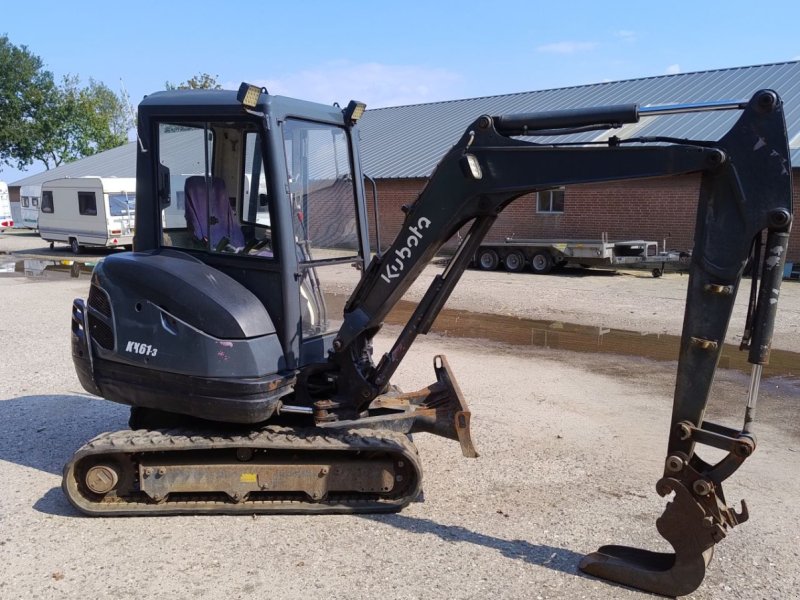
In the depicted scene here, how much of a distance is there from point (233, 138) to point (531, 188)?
2164mm

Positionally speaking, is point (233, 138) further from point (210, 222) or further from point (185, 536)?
point (185, 536)

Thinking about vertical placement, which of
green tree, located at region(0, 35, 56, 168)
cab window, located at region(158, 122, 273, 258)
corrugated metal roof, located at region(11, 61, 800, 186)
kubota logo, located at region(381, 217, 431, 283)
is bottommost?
kubota logo, located at region(381, 217, 431, 283)

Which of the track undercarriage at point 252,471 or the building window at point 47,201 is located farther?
the building window at point 47,201

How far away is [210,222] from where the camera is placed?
5285 mm

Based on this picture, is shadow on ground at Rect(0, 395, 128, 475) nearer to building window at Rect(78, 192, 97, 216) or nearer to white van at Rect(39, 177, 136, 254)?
white van at Rect(39, 177, 136, 254)

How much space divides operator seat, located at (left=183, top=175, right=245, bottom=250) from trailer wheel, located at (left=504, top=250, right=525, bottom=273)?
50.6 feet

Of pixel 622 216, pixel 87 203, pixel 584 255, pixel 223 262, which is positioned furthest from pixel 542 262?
pixel 87 203

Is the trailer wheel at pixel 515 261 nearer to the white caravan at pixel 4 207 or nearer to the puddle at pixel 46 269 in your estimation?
the puddle at pixel 46 269

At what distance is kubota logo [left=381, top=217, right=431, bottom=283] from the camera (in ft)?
15.2

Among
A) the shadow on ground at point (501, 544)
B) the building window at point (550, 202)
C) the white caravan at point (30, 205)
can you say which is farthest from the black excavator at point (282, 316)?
the white caravan at point (30, 205)

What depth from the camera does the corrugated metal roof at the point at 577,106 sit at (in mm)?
21125

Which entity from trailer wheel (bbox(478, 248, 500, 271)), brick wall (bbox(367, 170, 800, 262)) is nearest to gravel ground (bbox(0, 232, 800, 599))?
trailer wheel (bbox(478, 248, 500, 271))

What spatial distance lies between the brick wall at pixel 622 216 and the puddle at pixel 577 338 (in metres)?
7.02

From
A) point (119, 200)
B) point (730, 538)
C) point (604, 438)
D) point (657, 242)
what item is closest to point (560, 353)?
point (604, 438)
